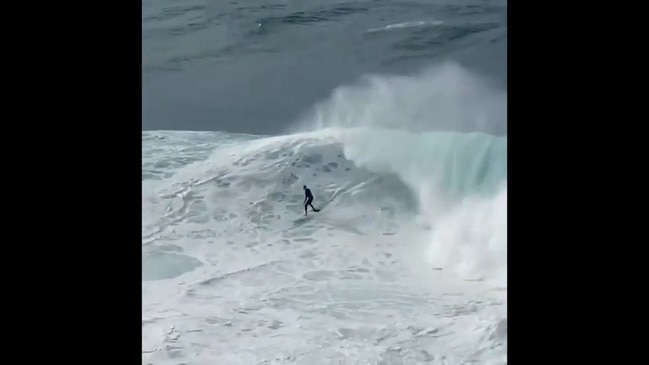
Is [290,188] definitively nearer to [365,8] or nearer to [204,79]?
[204,79]

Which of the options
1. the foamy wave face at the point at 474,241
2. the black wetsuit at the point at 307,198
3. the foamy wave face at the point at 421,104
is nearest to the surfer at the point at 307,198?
the black wetsuit at the point at 307,198

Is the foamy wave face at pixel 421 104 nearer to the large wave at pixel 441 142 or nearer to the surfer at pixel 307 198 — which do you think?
the large wave at pixel 441 142

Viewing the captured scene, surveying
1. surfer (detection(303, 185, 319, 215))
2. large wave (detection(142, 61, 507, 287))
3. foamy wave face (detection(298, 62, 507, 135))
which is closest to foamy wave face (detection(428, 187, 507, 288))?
large wave (detection(142, 61, 507, 287))

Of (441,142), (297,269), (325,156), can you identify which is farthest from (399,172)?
(297,269)

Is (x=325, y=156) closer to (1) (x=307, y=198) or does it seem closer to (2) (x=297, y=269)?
(1) (x=307, y=198)

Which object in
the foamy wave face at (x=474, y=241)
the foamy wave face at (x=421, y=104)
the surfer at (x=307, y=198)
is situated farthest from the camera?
the surfer at (x=307, y=198)

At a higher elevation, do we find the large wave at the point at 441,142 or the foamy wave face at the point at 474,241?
the large wave at the point at 441,142

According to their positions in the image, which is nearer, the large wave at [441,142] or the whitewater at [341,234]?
the whitewater at [341,234]

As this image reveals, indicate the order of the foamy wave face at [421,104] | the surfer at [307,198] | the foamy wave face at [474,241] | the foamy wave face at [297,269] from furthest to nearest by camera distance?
the surfer at [307,198]
the foamy wave face at [421,104]
the foamy wave face at [474,241]
the foamy wave face at [297,269]
